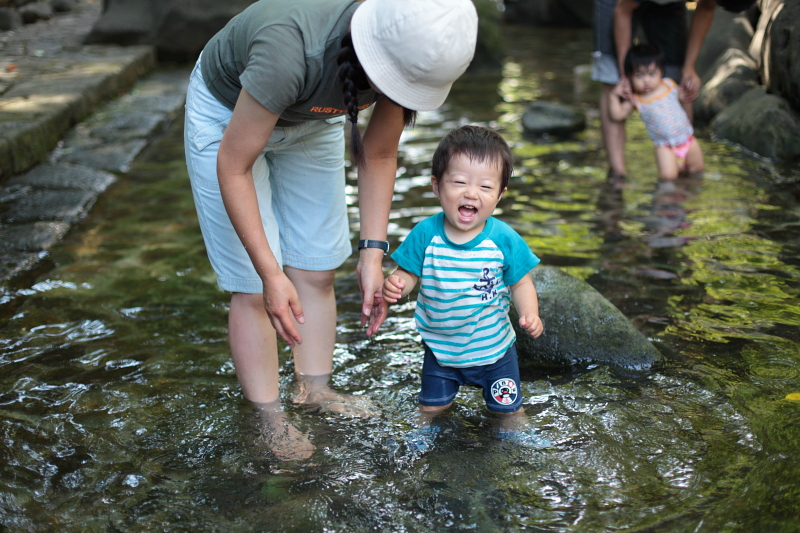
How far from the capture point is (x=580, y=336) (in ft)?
9.52

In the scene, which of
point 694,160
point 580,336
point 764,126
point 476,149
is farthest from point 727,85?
point 476,149

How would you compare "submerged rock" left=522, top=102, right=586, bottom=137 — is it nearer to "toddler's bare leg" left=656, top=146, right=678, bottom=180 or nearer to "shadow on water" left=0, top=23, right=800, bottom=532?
"toddler's bare leg" left=656, top=146, right=678, bottom=180

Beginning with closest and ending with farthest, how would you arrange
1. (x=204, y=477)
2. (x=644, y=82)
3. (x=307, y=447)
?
(x=204, y=477)
(x=307, y=447)
(x=644, y=82)

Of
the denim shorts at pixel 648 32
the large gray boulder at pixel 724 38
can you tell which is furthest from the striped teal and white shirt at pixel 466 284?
the large gray boulder at pixel 724 38

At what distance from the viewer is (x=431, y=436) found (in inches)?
95.0

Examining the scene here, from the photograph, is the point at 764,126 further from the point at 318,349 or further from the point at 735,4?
the point at 318,349

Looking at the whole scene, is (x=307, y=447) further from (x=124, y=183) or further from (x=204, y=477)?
(x=124, y=183)

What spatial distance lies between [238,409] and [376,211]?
833 millimetres

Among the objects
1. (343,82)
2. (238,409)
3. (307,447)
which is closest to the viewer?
(343,82)

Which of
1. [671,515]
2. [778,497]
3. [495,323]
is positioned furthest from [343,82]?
[778,497]

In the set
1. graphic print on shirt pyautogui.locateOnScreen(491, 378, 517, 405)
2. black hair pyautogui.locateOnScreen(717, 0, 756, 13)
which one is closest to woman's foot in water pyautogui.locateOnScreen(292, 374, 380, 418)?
graphic print on shirt pyautogui.locateOnScreen(491, 378, 517, 405)

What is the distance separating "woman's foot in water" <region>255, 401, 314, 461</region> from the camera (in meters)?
2.33

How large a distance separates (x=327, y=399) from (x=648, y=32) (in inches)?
153

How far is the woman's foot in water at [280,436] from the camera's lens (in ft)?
7.65
